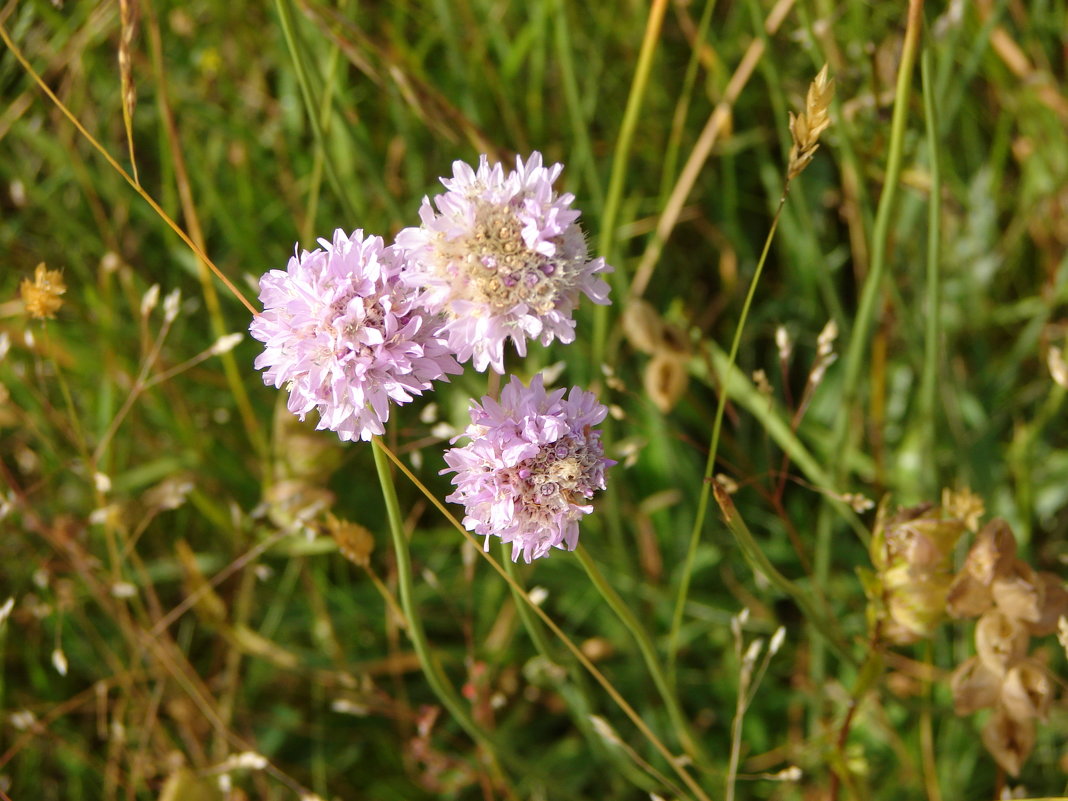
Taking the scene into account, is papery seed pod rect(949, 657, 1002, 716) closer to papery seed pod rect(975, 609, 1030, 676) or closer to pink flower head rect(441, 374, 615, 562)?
papery seed pod rect(975, 609, 1030, 676)

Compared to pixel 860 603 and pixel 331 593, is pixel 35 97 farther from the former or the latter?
pixel 860 603

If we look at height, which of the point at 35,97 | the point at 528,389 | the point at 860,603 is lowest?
the point at 860,603

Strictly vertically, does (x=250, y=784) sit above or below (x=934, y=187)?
below

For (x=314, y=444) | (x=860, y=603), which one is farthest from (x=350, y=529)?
(x=860, y=603)

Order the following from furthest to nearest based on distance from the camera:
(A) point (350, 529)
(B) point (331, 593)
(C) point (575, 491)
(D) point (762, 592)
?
(B) point (331, 593)
(D) point (762, 592)
(A) point (350, 529)
(C) point (575, 491)

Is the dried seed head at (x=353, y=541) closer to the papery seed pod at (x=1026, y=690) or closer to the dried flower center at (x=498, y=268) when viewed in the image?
the dried flower center at (x=498, y=268)

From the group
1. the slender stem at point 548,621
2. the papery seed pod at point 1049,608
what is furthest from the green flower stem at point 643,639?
the papery seed pod at point 1049,608
